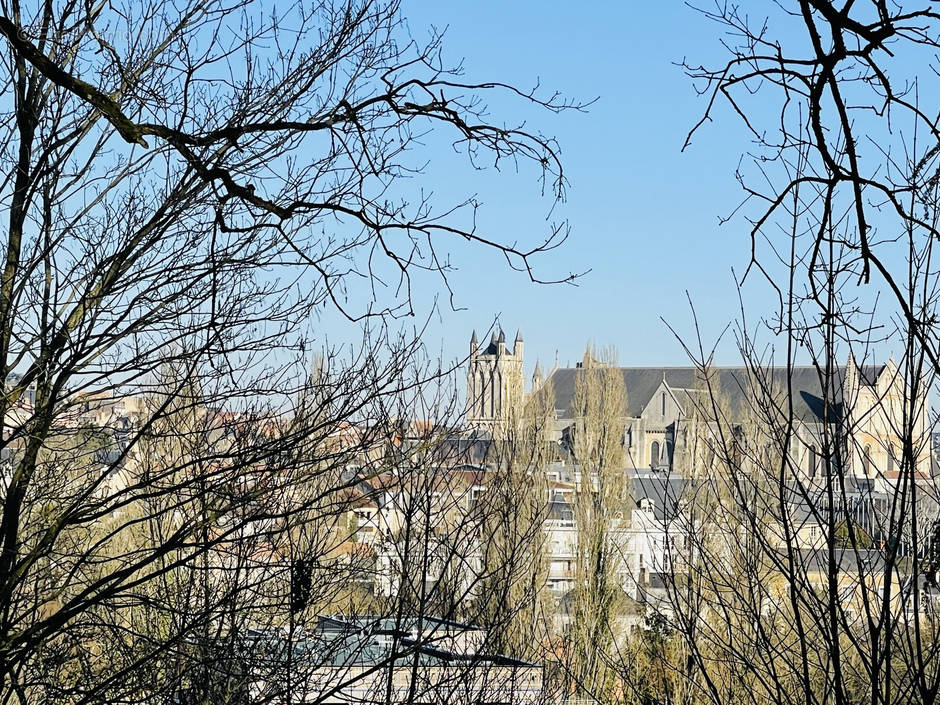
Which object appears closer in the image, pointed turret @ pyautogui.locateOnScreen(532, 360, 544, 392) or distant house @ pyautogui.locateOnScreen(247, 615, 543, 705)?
distant house @ pyautogui.locateOnScreen(247, 615, 543, 705)

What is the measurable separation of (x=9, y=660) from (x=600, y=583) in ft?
55.8

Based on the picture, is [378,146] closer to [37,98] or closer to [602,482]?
[37,98]

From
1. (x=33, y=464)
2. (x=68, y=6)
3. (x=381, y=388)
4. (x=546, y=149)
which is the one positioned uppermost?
(x=68, y=6)

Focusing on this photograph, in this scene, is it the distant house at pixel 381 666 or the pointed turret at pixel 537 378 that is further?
the pointed turret at pixel 537 378

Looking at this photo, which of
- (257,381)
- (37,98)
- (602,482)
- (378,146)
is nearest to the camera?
(378,146)

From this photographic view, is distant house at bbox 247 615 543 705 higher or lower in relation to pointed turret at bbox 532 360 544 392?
lower

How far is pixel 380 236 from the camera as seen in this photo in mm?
1839

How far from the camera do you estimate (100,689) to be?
8.95 ft

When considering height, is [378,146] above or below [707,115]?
above

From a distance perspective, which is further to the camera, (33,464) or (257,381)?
(257,381)

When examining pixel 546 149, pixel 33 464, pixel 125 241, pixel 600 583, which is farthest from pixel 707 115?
pixel 600 583

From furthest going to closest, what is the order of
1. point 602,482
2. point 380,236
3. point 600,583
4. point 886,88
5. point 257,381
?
1. point 602,482
2. point 600,583
3. point 257,381
4. point 380,236
5. point 886,88

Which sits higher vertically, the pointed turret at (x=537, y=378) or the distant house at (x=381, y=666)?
the pointed turret at (x=537, y=378)

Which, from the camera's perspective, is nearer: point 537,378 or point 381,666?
point 381,666
